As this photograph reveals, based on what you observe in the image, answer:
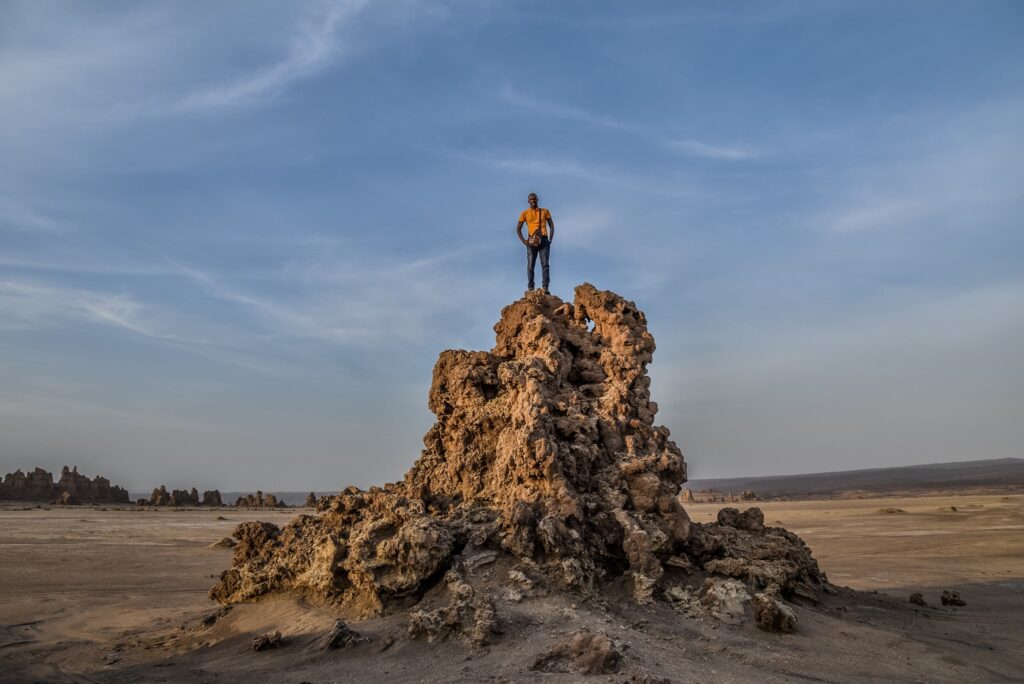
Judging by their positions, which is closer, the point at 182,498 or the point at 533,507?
the point at 533,507

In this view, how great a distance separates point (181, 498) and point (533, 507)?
46.2 metres

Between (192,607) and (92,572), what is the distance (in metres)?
4.58

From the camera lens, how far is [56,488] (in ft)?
143

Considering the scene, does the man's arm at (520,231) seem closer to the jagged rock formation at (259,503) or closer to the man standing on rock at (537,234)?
the man standing on rock at (537,234)

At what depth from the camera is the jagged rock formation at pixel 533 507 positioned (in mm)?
7508

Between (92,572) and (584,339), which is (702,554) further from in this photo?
(92,572)

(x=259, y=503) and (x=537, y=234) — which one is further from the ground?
(x=537, y=234)

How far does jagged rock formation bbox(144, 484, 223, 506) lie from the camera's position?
45625 mm

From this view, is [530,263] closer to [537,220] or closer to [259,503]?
Result: [537,220]

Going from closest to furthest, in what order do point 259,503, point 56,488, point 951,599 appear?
1. point 951,599
2. point 56,488
3. point 259,503

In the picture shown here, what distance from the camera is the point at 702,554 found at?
28.6ft

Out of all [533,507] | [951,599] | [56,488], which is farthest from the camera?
[56,488]

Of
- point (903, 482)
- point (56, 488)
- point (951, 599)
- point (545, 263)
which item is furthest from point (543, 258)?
point (903, 482)

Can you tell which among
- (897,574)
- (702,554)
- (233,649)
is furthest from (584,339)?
(897,574)
